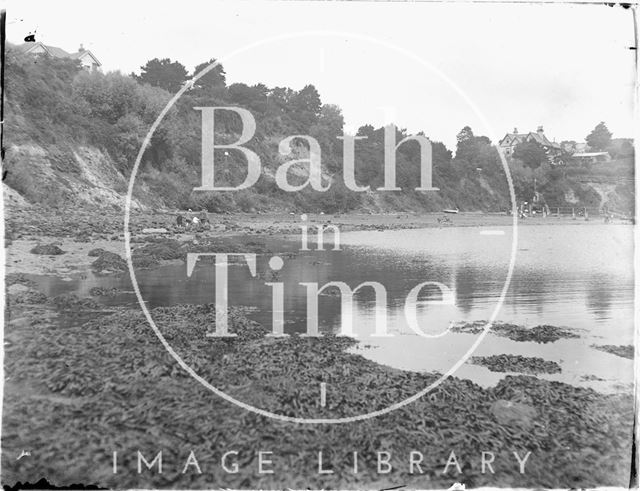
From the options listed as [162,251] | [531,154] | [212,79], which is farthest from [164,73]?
[531,154]

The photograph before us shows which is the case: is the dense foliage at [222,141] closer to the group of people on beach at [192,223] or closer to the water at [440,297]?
the water at [440,297]

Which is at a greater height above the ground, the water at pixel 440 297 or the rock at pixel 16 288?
the rock at pixel 16 288

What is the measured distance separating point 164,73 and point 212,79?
8094 millimetres

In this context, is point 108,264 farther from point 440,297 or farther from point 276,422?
point 276,422

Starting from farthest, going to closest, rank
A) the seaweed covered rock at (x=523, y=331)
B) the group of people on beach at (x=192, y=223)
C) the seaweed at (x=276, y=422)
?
the group of people on beach at (x=192, y=223), the seaweed covered rock at (x=523, y=331), the seaweed at (x=276, y=422)

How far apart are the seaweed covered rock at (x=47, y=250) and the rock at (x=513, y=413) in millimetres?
16955

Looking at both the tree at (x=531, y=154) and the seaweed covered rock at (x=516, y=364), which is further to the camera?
the tree at (x=531, y=154)

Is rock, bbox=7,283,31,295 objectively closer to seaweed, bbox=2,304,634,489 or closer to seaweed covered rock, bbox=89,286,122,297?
seaweed covered rock, bbox=89,286,122,297

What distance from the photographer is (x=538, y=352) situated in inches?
485

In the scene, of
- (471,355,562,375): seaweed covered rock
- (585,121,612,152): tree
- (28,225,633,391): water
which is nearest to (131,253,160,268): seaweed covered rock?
(28,225,633,391): water

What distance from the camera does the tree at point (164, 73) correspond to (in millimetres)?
73188

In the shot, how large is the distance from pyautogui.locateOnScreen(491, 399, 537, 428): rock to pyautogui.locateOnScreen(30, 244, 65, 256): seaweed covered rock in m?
17.0

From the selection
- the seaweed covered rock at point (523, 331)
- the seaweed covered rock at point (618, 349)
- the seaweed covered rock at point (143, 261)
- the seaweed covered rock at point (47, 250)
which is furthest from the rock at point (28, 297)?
the seaweed covered rock at point (618, 349)

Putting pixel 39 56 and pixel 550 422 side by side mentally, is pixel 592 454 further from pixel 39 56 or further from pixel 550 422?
pixel 39 56
